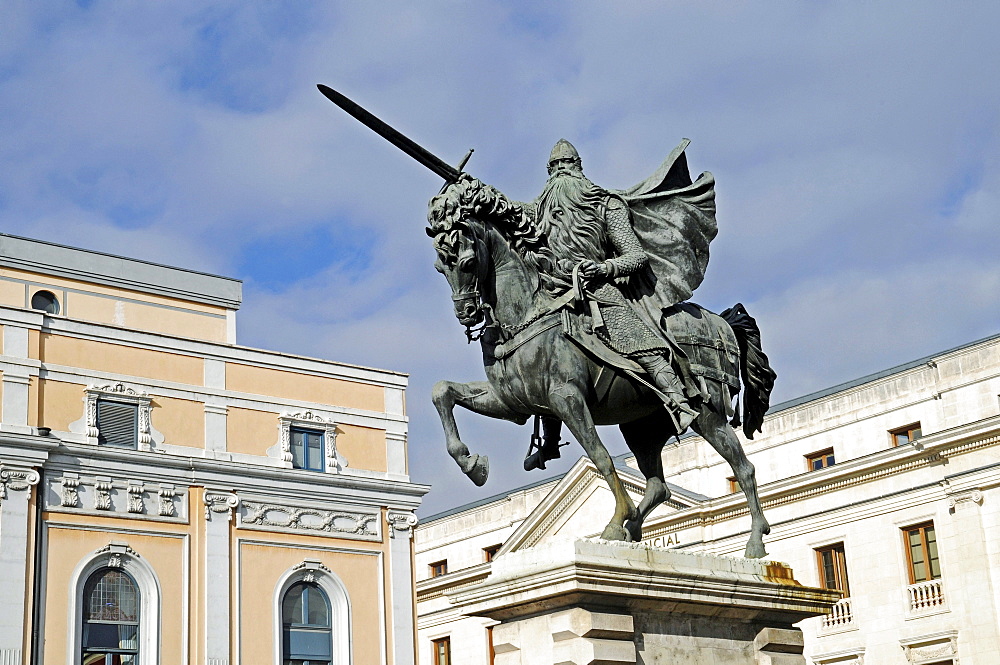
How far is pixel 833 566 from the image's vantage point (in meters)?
34.8

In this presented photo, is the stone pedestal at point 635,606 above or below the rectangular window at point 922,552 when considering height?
below

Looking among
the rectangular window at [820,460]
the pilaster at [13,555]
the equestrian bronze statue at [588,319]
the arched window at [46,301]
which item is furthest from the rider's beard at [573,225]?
the arched window at [46,301]

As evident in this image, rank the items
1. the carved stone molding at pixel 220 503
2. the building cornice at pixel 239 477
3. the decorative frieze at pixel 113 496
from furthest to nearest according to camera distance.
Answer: the carved stone molding at pixel 220 503, the building cornice at pixel 239 477, the decorative frieze at pixel 113 496

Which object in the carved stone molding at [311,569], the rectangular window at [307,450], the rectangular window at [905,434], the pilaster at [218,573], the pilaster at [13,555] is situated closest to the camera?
the pilaster at [13,555]

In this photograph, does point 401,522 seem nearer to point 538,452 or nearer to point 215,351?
point 215,351

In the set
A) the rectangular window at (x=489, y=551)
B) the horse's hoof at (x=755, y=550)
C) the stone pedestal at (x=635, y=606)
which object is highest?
the rectangular window at (x=489, y=551)

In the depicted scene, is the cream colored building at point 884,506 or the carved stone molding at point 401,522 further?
the carved stone molding at point 401,522

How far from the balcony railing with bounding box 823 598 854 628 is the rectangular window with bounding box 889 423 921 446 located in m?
4.21

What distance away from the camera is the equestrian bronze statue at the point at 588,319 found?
8812 mm

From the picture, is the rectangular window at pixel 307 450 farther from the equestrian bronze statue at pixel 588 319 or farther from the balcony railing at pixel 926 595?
the equestrian bronze statue at pixel 588 319

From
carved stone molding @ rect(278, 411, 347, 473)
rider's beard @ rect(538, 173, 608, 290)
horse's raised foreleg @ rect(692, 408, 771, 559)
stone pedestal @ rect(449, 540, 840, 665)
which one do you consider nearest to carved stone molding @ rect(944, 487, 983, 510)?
carved stone molding @ rect(278, 411, 347, 473)

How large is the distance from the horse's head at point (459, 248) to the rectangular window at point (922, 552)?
86.6ft

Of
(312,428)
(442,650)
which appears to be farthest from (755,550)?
(442,650)

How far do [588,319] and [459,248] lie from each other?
104 cm
